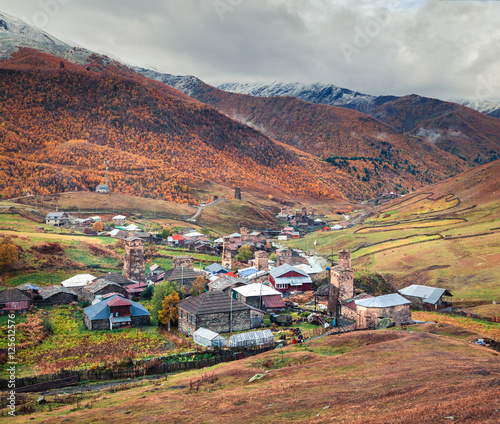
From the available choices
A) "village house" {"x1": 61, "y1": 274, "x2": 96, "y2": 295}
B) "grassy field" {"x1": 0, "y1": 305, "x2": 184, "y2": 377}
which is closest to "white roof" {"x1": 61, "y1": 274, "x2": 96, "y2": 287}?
"village house" {"x1": 61, "y1": 274, "x2": 96, "y2": 295}

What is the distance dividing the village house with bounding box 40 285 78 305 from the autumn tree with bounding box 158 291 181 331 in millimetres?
12681

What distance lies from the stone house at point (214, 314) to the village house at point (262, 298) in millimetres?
5632

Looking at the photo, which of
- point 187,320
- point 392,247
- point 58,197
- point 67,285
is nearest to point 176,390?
point 187,320

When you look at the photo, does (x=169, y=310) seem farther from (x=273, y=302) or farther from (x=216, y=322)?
(x=273, y=302)

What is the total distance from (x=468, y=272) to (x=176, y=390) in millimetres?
46790

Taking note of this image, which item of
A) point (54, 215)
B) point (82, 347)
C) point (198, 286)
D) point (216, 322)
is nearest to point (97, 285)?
point (198, 286)

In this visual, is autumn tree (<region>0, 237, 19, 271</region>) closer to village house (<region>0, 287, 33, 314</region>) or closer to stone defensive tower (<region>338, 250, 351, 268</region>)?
village house (<region>0, 287, 33, 314</region>)

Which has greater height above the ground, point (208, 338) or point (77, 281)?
point (77, 281)

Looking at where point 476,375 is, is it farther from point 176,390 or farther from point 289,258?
point 289,258

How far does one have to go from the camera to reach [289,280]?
59.4 metres

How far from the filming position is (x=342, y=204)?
7525 inches

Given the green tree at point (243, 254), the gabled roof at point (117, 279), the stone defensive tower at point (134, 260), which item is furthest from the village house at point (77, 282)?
the green tree at point (243, 254)

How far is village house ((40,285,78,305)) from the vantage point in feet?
155

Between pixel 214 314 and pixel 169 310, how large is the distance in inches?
226
